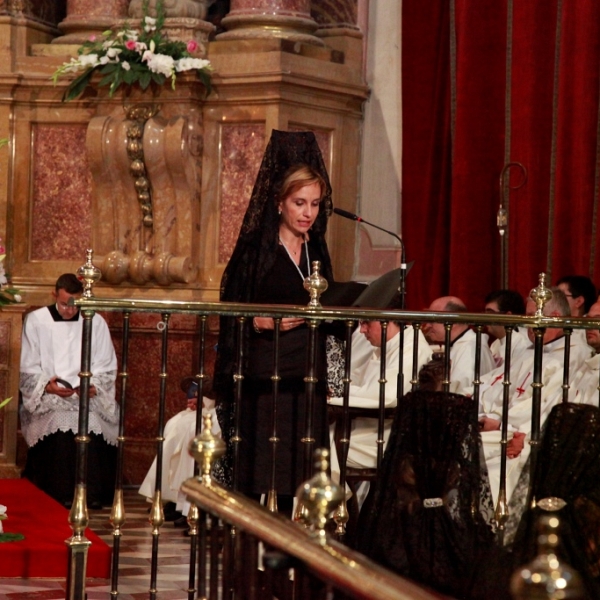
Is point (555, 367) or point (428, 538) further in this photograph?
point (555, 367)

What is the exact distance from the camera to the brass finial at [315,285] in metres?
4.80

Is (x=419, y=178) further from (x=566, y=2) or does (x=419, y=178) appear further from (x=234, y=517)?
(x=234, y=517)

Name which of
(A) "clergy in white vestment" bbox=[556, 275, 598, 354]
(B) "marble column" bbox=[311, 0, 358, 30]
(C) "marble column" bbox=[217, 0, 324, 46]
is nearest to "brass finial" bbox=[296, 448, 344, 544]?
(A) "clergy in white vestment" bbox=[556, 275, 598, 354]

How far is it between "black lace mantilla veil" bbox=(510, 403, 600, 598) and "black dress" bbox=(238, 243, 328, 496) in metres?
0.94

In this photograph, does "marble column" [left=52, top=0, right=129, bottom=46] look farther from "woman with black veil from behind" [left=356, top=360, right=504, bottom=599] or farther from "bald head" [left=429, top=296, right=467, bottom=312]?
"woman with black veil from behind" [left=356, top=360, right=504, bottom=599]

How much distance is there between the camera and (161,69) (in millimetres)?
8328

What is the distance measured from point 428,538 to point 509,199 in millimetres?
4012

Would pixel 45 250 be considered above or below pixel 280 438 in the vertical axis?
above

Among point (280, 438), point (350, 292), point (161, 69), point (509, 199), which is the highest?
point (161, 69)

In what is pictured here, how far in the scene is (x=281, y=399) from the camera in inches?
203

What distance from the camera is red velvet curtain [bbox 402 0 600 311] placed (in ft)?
26.6

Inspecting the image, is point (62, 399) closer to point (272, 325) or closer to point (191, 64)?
point (191, 64)

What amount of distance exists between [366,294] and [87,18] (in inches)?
184

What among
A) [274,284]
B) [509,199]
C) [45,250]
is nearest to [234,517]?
[274,284]
